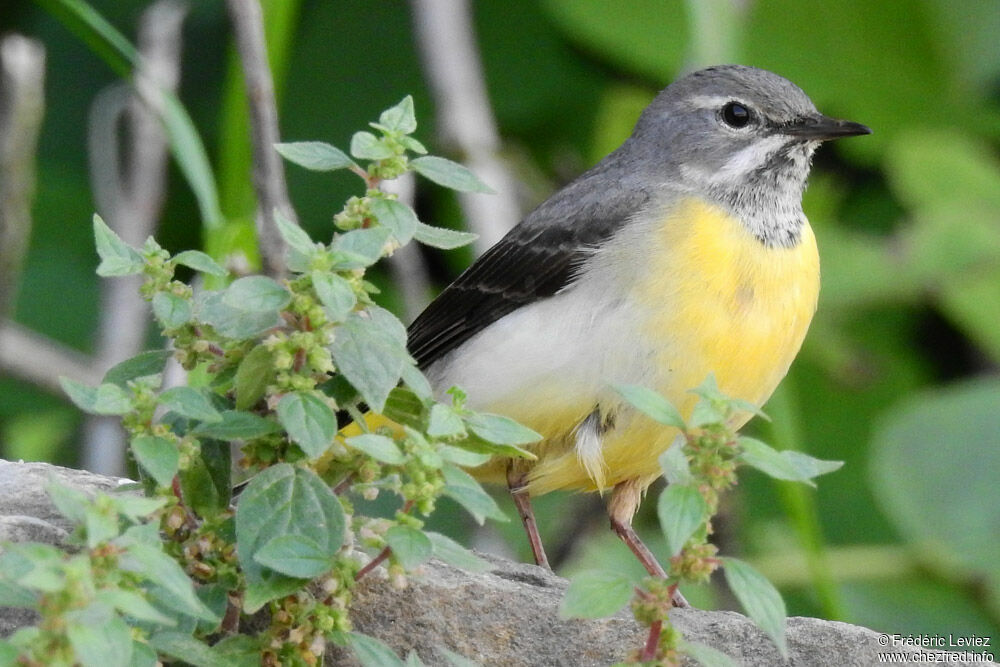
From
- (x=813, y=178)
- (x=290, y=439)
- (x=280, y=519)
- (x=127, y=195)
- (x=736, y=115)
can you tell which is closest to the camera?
(x=280, y=519)

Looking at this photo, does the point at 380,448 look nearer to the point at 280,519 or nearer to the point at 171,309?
the point at 280,519

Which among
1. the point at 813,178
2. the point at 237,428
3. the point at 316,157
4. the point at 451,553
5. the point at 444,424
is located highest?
the point at 813,178

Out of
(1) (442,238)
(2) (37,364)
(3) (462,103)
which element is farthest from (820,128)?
(2) (37,364)

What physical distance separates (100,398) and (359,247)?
49cm

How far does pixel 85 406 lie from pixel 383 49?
4.73 meters

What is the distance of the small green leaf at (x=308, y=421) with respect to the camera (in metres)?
2.28

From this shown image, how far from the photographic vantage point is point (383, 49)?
673 cm

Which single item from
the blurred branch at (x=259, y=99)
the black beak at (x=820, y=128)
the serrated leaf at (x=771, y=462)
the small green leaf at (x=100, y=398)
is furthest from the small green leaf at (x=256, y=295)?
the black beak at (x=820, y=128)

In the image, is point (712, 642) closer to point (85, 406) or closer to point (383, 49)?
point (85, 406)

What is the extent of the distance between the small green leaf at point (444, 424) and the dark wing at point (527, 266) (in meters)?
1.82

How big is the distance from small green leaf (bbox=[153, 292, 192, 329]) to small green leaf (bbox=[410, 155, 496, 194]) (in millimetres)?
476

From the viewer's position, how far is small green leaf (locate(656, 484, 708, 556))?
2094 millimetres

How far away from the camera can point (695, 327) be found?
3799 mm

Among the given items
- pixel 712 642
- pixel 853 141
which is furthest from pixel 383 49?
pixel 712 642
